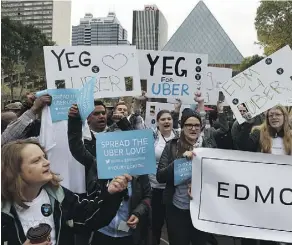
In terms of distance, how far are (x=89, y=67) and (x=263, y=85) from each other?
1.84m

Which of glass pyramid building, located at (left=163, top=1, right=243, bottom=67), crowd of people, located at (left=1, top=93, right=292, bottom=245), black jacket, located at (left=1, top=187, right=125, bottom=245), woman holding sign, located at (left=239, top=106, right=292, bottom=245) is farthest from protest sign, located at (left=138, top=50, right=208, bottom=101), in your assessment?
glass pyramid building, located at (left=163, top=1, right=243, bottom=67)

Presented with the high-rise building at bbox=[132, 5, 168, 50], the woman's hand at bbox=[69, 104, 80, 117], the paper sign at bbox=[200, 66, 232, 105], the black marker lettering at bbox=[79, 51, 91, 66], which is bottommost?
the woman's hand at bbox=[69, 104, 80, 117]

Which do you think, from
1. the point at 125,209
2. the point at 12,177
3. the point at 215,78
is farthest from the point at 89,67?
the point at 215,78

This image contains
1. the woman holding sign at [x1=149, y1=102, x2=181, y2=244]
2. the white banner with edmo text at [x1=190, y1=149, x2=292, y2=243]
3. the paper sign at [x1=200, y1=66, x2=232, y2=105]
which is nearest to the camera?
the white banner with edmo text at [x1=190, y1=149, x2=292, y2=243]

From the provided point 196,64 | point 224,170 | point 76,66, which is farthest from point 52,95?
point 196,64

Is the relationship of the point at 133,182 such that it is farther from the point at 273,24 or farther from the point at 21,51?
the point at 21,51

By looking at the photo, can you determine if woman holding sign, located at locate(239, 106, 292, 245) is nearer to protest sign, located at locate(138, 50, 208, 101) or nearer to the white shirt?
protest sign, located at locate(138, 50, 208, 101)

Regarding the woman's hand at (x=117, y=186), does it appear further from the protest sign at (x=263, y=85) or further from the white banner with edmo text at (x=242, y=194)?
the protest sign at (x=263, y=85)

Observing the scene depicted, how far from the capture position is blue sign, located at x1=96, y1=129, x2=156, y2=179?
2.85m

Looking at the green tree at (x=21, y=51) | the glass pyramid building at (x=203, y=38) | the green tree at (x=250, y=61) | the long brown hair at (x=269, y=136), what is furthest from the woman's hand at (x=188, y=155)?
the glass pyramid building at (x=203, y=38)

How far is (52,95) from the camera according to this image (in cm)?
392

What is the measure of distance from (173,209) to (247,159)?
778 mm

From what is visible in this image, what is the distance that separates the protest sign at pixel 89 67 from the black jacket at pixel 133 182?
1.14 meters

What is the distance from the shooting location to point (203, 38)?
68188mm
